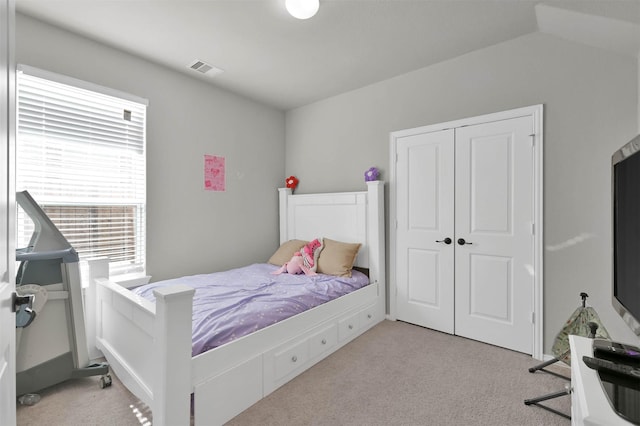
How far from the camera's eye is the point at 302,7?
6.66 ft

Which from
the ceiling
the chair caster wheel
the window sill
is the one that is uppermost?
the ceiling

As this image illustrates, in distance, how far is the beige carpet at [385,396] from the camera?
5.72ft

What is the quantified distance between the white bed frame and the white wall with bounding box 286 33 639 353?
49.8 inches

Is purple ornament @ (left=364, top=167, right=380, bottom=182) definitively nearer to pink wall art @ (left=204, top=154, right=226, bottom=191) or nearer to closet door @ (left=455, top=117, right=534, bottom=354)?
closet door @ (left=455, top=117, right=534, bottom=354)

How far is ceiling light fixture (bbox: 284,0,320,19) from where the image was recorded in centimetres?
201

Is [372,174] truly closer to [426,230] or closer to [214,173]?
[426,230]

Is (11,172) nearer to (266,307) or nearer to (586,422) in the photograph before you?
(266,307)

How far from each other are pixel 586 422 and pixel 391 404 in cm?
120

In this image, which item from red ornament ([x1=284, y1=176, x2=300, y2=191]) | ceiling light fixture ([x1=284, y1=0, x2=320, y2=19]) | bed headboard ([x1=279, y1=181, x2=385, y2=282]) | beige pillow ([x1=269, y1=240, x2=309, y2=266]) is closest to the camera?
ceiling light fixture ([x1=284, y1=0, x2=320, y2=19])

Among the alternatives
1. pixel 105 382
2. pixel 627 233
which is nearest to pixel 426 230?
pixel 627 233

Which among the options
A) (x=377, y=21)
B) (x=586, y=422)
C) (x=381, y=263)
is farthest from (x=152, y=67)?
(x=586, y=422)

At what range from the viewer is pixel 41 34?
7.40 feet

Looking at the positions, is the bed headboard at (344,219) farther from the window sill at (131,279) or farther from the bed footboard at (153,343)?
the bed footboard at (153,343)

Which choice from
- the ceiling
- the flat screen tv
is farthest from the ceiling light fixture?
the flat screen tv
